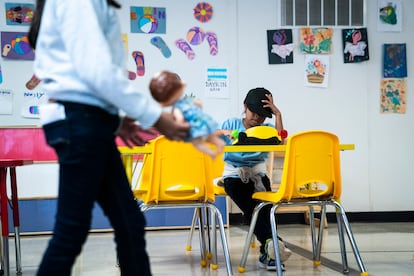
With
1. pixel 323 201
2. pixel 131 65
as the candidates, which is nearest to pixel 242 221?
pixel 131 65

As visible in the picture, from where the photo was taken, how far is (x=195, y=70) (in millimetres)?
4910

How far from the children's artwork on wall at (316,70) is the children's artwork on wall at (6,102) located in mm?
2652

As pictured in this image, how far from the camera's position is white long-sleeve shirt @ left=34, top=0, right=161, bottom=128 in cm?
110

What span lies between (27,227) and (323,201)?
2.79 m

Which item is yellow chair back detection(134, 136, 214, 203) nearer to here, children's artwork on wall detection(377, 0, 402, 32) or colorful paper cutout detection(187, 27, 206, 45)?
colorful paper cutout detection(187, 27, 206, 45)

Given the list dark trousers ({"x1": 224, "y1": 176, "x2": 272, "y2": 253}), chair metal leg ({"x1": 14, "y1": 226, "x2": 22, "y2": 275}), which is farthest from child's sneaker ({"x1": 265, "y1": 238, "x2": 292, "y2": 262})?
chair metal leg ({"x1": 14, "y1": 226, "x2": 22, "y2": 275})

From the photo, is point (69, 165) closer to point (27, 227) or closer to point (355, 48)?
point (27, 227)

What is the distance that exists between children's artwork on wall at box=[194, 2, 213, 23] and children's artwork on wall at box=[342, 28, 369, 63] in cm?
126

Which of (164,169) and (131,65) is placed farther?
(131,65)

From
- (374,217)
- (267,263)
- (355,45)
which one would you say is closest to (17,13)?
(355,45)

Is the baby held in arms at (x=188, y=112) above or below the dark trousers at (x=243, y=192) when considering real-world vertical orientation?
above

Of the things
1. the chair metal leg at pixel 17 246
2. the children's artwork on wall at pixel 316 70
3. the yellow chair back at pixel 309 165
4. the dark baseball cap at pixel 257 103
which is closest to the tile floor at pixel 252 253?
the chair metal leg at pixel 17 246

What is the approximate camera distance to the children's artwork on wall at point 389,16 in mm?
5098

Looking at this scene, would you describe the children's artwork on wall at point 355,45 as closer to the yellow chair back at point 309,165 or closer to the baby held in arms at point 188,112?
the yellow chair back at point 309,165
